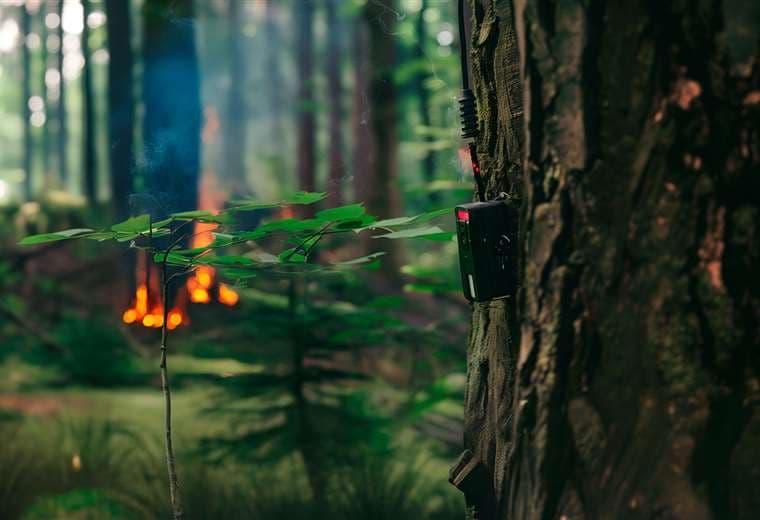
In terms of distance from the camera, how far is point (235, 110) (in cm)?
3956

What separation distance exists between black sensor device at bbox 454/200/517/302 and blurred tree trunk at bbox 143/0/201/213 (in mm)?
5505

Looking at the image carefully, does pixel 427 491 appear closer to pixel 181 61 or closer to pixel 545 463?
pixel 545 463

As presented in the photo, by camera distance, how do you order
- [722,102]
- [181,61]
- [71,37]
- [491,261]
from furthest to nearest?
[71,37] < [181,61] < [491,261] < [722,102]

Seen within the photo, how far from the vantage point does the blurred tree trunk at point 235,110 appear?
38.4 m

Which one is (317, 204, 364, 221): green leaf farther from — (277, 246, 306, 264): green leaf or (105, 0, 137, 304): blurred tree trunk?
(105, 0, 137, 304): blurred tree trunk

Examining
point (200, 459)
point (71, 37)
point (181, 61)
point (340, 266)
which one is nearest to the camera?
point (340, 266)

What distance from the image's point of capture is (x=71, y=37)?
117 ft

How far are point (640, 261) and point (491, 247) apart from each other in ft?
1.50

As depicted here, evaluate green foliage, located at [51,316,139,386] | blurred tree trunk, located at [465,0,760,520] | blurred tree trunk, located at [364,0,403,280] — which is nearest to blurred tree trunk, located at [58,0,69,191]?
blurred tree trunk, located at [364,0,403,280]

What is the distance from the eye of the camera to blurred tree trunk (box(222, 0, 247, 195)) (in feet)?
126

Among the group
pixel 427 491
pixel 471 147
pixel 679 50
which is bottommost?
pixel 427 491

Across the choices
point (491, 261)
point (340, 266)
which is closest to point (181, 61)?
point (340, 266)

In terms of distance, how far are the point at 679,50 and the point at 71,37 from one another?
3872 cm

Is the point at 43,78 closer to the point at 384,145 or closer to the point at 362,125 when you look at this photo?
the point at 362,125
